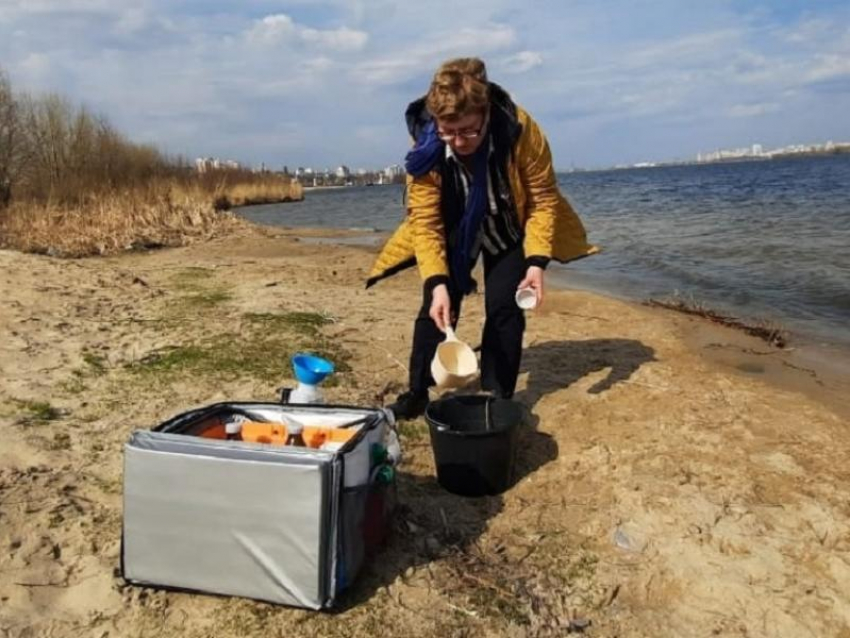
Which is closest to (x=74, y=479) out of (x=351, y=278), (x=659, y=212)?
(x=351, y=278)

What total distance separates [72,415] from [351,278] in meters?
5.64

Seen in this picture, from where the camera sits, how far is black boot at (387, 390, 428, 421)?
388cm

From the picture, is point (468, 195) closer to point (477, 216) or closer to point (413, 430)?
point (477, 216)

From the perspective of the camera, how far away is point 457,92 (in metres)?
2.91

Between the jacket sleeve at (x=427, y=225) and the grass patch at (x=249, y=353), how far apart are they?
129 cm

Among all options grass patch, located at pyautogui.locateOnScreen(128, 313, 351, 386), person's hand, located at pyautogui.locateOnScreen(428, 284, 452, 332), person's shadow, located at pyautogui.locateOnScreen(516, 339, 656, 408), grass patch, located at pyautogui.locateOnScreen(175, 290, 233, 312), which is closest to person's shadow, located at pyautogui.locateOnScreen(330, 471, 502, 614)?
person's hand, located at pyautogui.locateOnScreen(428, 284, 452, 332)

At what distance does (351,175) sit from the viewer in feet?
348

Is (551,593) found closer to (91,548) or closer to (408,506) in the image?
(408,506)

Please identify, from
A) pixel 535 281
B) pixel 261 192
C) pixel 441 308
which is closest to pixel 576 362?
pixel 535 281

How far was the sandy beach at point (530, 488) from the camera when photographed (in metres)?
2.32

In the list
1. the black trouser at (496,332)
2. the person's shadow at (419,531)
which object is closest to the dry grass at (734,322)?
the black trouser at (496,332)

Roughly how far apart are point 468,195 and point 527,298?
0.55 m

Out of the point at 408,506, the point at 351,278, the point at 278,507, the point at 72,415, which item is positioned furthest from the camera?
the point at 351,278

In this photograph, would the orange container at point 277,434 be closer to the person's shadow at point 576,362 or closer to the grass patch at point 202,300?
the person's shadow at point 576,362
